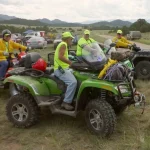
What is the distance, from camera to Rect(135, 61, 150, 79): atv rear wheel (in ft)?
32.1

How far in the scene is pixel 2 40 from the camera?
8734mm

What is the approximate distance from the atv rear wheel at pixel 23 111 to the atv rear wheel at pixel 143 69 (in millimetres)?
4891

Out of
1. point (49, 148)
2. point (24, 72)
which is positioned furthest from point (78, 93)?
point (24, 72)

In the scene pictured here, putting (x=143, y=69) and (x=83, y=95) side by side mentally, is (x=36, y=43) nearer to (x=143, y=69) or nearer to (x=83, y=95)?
(x=143, y=69)

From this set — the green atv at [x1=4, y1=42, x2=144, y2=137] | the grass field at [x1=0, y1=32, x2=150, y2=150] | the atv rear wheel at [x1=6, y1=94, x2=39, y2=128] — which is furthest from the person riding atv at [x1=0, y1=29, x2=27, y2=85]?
the atv rear wheel at [x1=6, y1=94, x2=39, y2=128]

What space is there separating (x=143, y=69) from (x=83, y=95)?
492 centimetres

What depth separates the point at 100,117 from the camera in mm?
5164

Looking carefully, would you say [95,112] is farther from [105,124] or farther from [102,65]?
[102,65]

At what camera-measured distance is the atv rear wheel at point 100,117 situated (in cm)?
501

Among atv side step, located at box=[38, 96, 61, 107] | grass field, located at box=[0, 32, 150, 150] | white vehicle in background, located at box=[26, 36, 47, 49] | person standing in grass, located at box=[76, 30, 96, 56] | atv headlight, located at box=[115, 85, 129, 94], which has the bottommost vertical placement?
white vehicle in background, located at box=[26, 36, 47, 49]

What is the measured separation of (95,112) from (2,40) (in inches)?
179

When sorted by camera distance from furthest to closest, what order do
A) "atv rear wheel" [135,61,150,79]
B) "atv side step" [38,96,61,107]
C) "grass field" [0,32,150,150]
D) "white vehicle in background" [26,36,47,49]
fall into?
"white vehicle in background" [26,36,47,49], "atv rear wheel" [135,61,150,79], "atv side step" [38,96,61,107], "grass field" [0,32,150,150]

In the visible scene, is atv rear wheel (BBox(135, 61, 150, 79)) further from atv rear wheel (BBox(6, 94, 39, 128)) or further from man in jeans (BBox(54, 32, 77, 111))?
atv rear wheel (BBox(6, 94, 39, 128))

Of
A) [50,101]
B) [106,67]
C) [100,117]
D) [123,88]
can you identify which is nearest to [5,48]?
[50,101]
